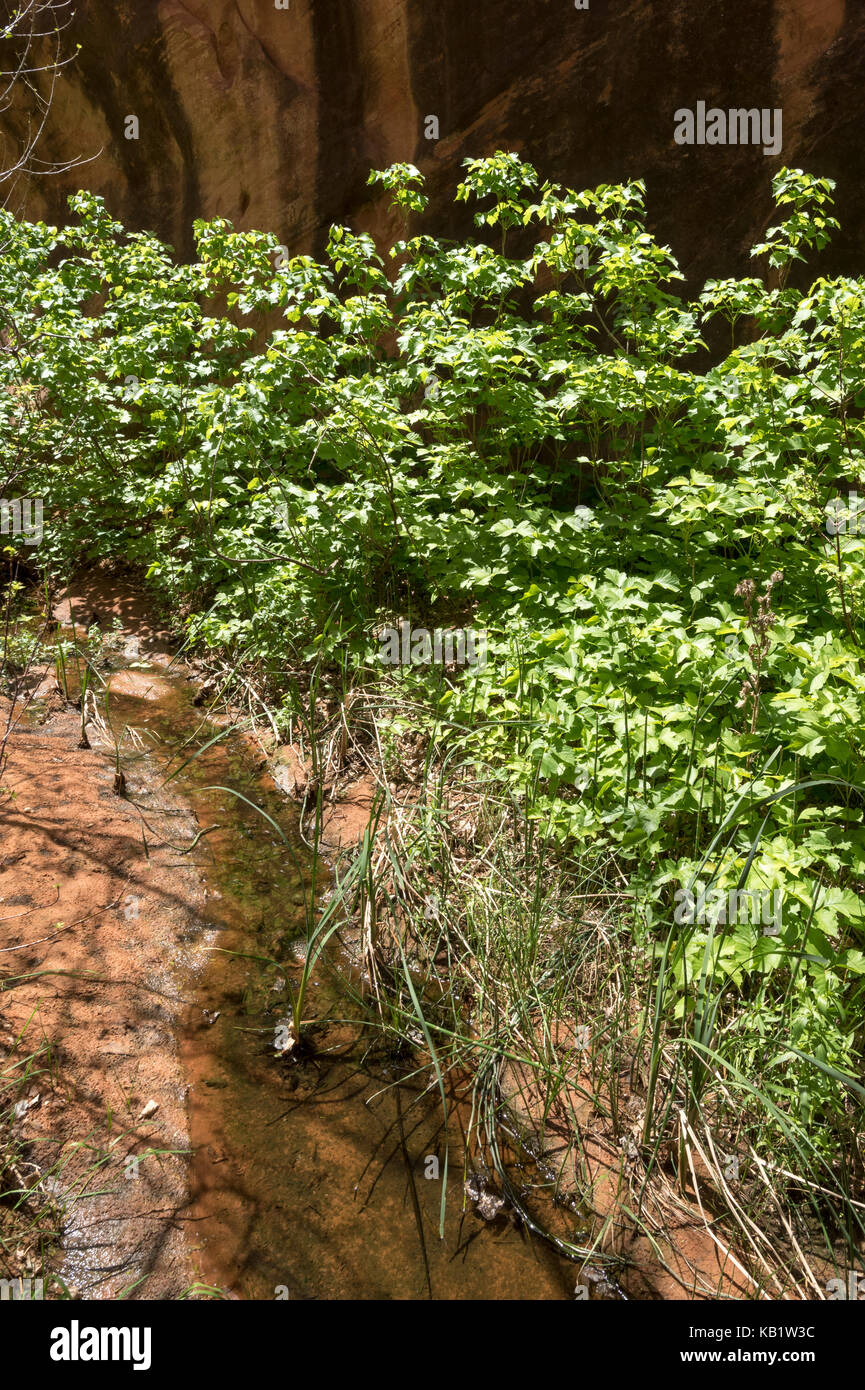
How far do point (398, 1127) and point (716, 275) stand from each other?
18.5 ft

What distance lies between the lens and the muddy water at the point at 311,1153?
93.3 inches

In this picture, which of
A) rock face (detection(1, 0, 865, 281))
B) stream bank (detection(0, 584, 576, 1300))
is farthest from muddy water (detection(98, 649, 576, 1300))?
rock face (detection(1, 0, 865, 281))

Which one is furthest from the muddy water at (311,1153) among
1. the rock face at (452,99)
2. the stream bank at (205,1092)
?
the rock face at (452,99)

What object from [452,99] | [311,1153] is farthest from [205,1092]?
[452,99]

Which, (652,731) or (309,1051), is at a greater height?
(652,731)

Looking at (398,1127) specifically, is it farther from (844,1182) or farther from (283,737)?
(283,737)

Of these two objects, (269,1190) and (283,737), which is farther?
(283,737)

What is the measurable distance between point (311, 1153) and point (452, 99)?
7201mm

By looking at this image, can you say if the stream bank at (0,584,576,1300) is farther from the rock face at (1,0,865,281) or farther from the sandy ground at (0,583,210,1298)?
the rock face at (1,0,865,281)

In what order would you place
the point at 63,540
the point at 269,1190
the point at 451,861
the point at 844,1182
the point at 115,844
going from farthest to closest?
1. the point at 63,540
2. the point at 115,844
3. the point at 451,861
4. the point at 269,1190
5. the point at 844,1182

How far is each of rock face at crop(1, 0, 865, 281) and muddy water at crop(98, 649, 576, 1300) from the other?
17.4 feet

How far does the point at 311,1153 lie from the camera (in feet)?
8.78

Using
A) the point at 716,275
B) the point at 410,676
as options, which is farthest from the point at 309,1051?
the point at 716,275

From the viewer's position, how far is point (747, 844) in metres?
2.77
